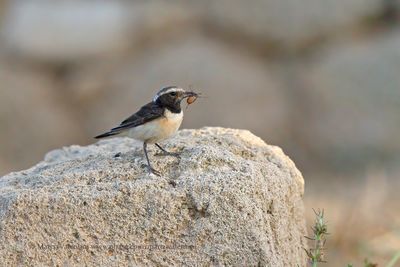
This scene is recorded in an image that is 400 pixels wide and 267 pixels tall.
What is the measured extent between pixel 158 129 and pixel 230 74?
17.5 feet

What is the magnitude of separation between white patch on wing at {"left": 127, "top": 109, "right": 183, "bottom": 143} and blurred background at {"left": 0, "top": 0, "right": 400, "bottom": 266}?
A: 467cm

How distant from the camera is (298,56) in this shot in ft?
35.1

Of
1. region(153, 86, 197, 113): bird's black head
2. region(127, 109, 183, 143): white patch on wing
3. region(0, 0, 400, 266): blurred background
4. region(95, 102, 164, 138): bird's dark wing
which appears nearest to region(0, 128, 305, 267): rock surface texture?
region(127, 109, 183, 143): white patch on wing

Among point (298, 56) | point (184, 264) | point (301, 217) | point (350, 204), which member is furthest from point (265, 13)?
point (184, 264)

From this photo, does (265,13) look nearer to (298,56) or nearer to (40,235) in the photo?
(298,56)

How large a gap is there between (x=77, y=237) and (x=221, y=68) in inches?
247

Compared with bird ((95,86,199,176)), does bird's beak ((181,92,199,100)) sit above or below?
above

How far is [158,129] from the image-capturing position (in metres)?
5.41

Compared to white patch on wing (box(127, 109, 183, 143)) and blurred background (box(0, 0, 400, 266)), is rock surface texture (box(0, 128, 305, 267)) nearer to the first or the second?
white patch on wing (box(127, 109, 183, 143))

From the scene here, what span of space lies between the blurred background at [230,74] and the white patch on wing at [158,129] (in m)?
4.67

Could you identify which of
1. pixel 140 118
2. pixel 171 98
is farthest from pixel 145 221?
pixel 171 98

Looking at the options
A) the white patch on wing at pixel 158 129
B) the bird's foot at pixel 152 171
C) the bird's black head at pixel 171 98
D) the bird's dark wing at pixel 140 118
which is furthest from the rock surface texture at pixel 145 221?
the bird's black head at pixel 171 98

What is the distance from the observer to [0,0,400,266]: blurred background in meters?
10.5

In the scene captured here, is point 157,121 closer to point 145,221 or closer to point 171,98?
point 171,98
